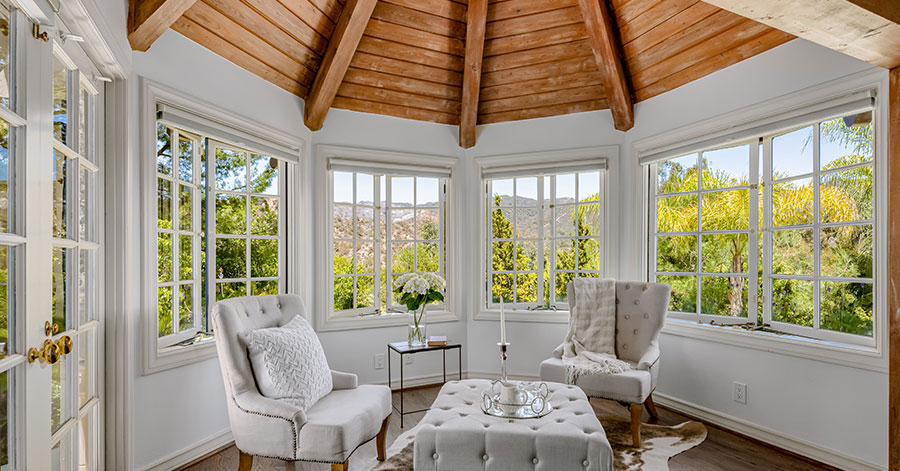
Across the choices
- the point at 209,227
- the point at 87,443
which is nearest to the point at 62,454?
the point at 87,443

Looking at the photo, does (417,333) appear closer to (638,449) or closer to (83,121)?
(638,449)

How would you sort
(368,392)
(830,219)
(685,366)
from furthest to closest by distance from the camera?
(685,366)
(830,219)
(368,392)

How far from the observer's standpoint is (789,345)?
9.33 ft

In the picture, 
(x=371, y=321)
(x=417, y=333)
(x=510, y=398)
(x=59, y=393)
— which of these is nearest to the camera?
(x=59, y=393)

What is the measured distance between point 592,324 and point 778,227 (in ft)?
4.32

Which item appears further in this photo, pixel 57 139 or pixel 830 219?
pixel 830 219

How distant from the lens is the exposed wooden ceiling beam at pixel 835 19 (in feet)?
5.80

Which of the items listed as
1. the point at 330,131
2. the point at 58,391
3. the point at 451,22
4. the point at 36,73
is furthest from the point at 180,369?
the point at 451,22

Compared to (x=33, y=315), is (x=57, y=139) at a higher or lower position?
higher

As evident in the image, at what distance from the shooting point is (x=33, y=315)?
1.48m

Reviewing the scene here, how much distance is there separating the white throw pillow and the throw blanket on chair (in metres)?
1.62

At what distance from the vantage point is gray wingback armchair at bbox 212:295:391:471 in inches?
84.0

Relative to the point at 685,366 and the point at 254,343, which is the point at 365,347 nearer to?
the point at 254,343

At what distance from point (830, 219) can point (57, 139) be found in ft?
12.2
